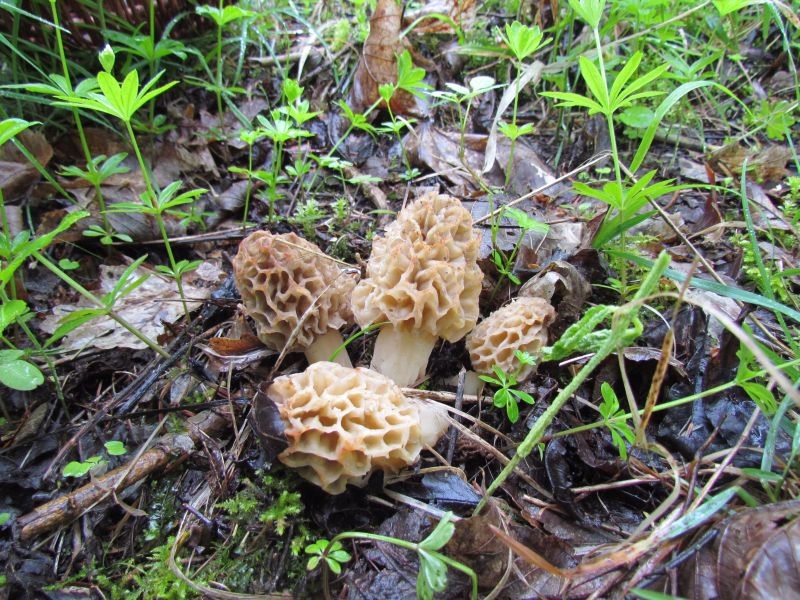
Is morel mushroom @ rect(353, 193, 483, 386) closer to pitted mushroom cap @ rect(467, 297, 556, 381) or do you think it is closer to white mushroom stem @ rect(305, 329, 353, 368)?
pitted mushroom cap @ rect(467, 297, 556, 381)

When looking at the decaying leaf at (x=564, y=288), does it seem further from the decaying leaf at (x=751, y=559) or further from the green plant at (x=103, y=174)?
the green plant at (x=103, y=174)

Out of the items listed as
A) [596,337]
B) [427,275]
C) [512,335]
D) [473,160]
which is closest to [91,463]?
[427,275]

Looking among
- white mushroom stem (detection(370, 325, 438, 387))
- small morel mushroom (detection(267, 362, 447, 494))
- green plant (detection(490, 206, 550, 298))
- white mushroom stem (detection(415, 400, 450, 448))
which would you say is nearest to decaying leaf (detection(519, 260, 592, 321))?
green plant (detection(490, 206, 550, 298))

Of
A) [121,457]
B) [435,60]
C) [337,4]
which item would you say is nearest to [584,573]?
[121,457]

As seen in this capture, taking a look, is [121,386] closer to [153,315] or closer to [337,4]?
[153,315]

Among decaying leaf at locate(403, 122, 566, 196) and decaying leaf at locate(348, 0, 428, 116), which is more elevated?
decaying leaf at locate(348, 0, 428, 116)

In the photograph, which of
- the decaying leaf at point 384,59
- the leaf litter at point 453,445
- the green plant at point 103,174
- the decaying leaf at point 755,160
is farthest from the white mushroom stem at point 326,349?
the decaying leaf at point 755,160

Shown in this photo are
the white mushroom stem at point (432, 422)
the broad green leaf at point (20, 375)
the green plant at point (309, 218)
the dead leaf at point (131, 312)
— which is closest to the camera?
the broad green leaf at point (20, 375)
